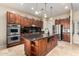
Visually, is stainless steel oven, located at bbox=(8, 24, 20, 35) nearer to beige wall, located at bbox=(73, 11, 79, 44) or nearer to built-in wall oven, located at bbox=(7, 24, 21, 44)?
built-in wall oven, located at bbox=(7, 24, 21, 44)

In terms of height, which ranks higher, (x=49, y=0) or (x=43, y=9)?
(x=49, y=0)

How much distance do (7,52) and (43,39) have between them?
3.79 feet

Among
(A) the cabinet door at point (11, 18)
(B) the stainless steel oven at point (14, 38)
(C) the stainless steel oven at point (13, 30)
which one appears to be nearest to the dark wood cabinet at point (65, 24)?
(C) the stainless steel oven at point (13, 30)

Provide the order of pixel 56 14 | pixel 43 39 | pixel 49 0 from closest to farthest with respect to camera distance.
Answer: pixel 49 0
pixel 56 14
pixel 43 39

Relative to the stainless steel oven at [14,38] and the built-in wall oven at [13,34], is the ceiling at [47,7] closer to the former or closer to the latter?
the built-in wall oven at [13,34]

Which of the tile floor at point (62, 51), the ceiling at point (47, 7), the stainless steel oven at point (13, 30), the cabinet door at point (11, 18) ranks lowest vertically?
the tile floor at point (62, 51)

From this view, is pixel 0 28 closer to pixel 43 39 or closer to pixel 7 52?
pixel 7 52

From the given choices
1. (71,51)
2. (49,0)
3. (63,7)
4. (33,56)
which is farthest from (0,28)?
(71,51)

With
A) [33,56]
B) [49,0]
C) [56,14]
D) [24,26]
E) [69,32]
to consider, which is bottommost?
[33,56]

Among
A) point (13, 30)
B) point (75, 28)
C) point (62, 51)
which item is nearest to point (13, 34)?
point (13, 30)

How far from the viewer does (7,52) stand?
8.74ft

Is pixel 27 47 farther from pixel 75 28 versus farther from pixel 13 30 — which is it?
pixel 75 28

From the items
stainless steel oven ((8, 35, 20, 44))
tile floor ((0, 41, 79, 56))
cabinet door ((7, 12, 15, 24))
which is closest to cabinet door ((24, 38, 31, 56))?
tile floor ((0, 41, 79, 56))

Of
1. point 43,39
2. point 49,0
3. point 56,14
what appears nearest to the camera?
point 49,0
